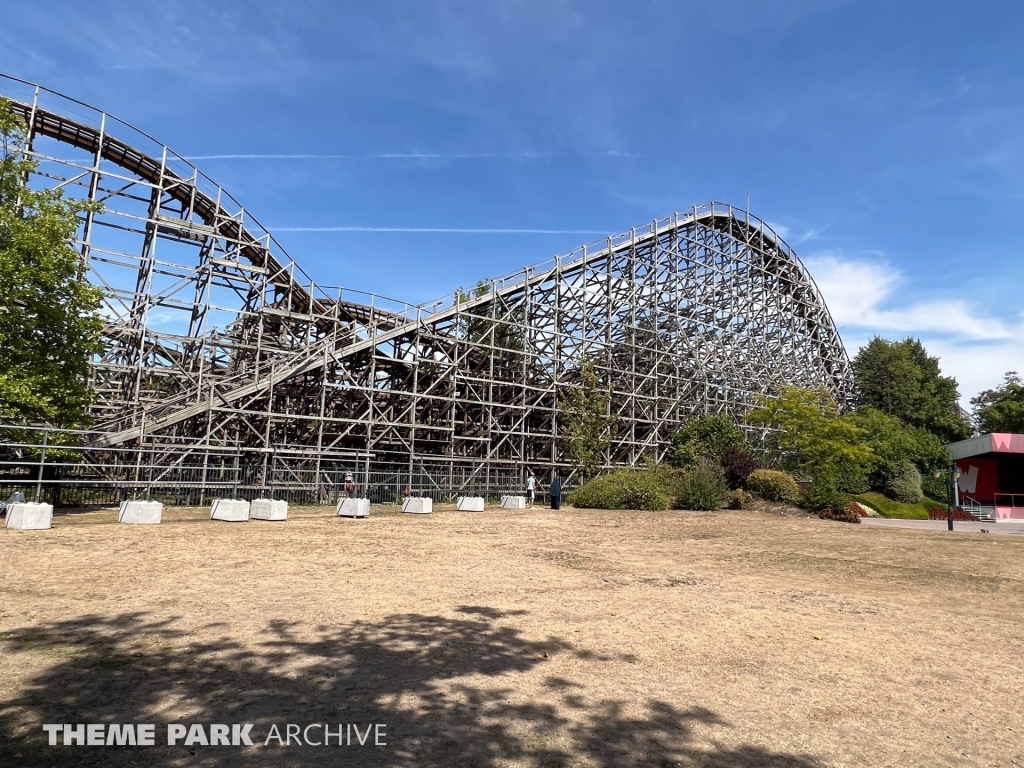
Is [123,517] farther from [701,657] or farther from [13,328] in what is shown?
[701,657]

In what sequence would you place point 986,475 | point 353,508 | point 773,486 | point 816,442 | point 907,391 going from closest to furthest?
point 353,508 → point 773,486 → point 816,442 → point 986,475 → point 907,391

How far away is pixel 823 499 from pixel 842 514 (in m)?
0.95

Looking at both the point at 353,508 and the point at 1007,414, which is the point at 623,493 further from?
the point at 1007,414

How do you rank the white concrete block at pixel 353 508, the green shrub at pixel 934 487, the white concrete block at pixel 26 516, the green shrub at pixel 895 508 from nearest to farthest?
the white concrete block at pixel 26 516 < the white concrete block at pixel 353 508 < the green shrub at pixel 895 508 < the green shrub at pixel 934 487

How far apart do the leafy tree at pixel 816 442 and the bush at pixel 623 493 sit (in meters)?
8.19

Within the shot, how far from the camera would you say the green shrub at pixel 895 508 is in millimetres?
28188

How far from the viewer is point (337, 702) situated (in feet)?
14.0

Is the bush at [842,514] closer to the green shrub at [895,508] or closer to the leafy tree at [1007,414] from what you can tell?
the green shrub at [895,508]

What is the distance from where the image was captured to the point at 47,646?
5.09 m

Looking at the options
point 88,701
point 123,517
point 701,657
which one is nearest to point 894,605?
point 701,657

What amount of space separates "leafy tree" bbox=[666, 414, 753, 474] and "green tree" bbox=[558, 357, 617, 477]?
12.6 ft

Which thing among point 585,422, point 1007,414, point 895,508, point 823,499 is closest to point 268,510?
point 585,422

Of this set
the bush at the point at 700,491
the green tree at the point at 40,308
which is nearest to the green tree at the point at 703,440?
the bush at the point at 700,491

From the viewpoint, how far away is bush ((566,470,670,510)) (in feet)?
75.4
